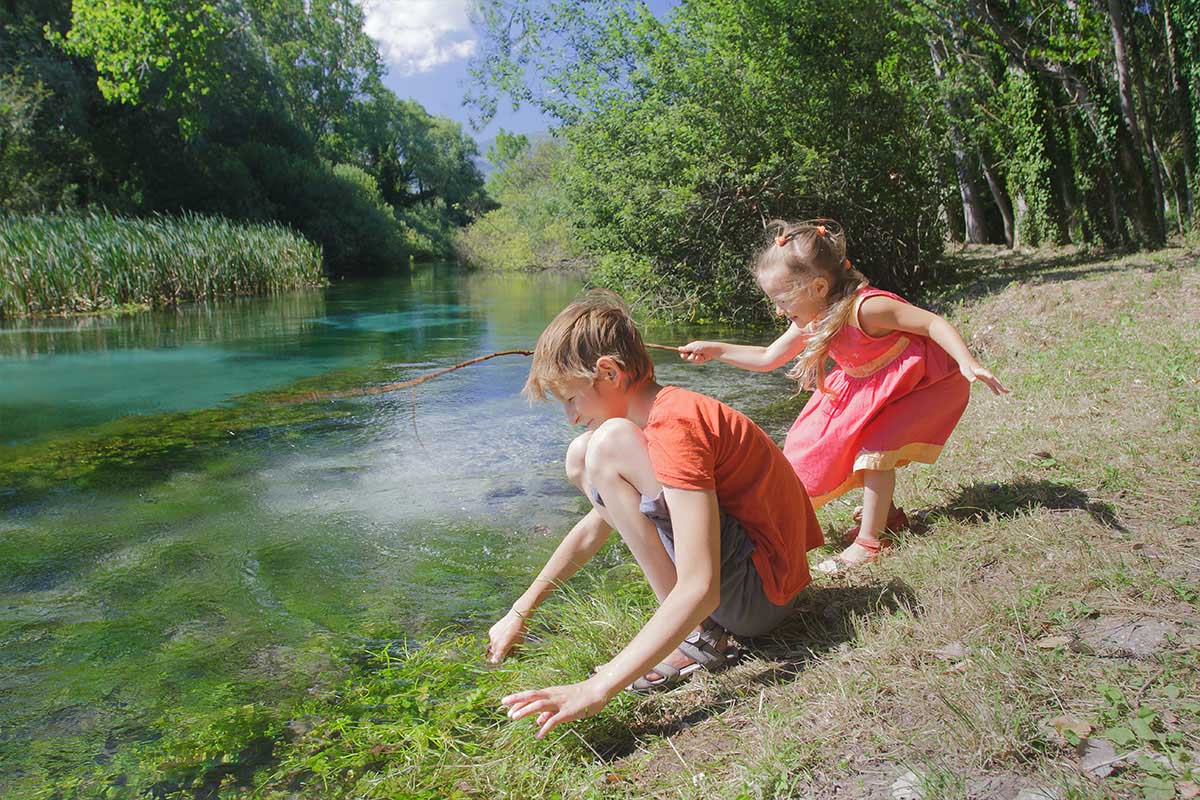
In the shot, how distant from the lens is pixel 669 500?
7.25ft

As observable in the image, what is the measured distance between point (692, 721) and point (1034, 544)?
4.56ft

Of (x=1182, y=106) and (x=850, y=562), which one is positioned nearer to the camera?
(x=850, y=562)

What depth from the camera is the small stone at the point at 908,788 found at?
5.76 ft

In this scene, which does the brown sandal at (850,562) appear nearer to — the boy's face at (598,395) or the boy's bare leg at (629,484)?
the boy's bare leg at (629,484)

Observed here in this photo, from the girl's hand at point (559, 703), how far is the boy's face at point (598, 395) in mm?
749

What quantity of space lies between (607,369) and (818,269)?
132 cm

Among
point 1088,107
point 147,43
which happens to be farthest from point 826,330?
point 147,43

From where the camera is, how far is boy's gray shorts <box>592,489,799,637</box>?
235 cm

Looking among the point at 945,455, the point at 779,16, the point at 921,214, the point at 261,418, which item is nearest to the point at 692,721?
the point at 945,455

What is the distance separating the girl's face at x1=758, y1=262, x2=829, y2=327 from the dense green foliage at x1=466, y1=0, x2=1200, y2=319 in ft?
27.1

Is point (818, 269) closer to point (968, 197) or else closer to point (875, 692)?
point (875, 692)

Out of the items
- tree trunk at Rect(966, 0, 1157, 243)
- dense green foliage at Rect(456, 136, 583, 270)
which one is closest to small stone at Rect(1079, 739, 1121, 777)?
tree trunk at Rect(966, 0, 1157, 243)

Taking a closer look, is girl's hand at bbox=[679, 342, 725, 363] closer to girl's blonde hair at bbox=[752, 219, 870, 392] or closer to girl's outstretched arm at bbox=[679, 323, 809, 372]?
girl's outstretched arm at bbox=[679, 323, 809, 372]

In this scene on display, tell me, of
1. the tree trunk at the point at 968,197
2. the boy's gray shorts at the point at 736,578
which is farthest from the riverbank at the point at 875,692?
the tree trunk at the point at 968,197
